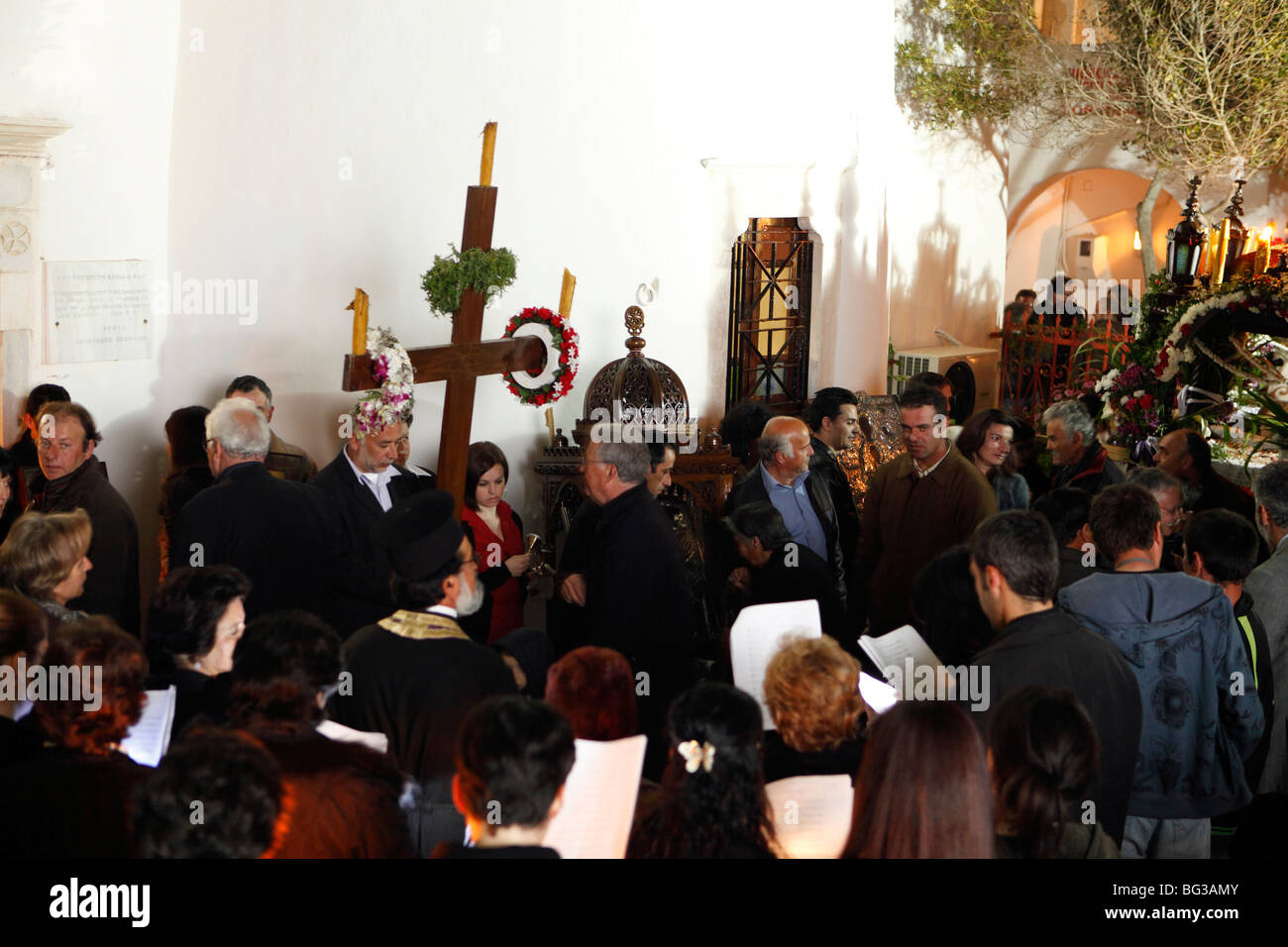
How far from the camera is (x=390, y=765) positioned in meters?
2.98

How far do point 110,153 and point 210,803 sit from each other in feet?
19.8

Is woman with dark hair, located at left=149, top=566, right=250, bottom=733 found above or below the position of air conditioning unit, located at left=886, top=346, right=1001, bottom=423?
below

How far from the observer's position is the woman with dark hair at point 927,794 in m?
2.64

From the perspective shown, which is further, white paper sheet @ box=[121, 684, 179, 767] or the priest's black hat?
the priest's black hat

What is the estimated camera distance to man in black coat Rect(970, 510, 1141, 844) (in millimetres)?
3688

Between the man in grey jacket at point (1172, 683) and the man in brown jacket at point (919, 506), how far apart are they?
Answer: 169 cm

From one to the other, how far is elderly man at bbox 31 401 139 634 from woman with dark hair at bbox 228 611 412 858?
2480mm

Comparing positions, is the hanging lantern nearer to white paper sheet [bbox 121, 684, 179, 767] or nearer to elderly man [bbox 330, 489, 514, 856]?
elderly man [bbox 330, 489, 514, 856]

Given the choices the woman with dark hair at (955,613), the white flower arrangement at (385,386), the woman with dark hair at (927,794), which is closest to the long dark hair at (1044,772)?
the woman with dark hair at (927,794)

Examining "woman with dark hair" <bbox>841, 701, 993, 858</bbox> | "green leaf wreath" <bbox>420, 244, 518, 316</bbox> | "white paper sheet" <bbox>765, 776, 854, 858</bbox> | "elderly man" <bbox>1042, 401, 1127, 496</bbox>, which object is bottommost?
"white paper sheet" <bbox>765, 776, 854, 858</bbox>

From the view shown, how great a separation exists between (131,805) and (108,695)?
0.63 metres

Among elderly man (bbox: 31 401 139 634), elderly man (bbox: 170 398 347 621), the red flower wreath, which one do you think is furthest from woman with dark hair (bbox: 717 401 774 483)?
elderly man (bbox: 31 401 139 634)
